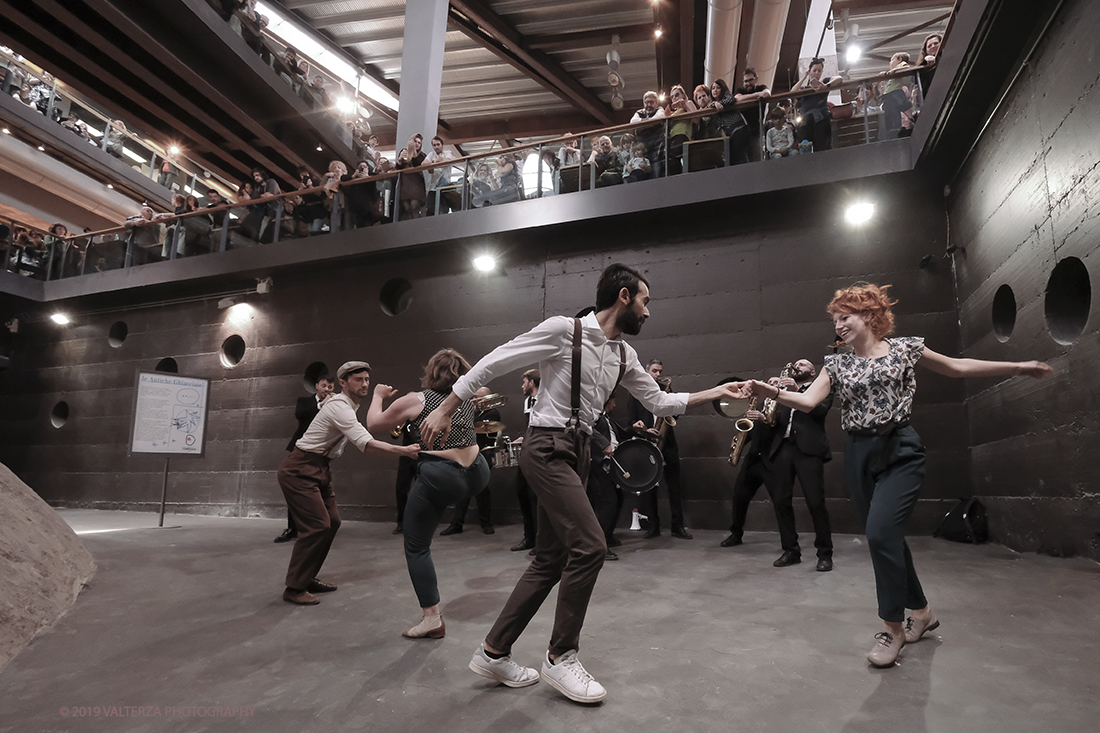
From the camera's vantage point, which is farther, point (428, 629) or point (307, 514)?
point (307, 514)

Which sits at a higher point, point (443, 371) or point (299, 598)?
point (443, 371)

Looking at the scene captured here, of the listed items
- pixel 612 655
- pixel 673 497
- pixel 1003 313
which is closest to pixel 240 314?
pixel 673 497

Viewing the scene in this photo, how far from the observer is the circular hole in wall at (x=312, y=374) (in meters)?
9.73

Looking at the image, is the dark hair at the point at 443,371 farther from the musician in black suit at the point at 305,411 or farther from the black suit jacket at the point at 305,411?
the black suit jacket at the point at 305,411

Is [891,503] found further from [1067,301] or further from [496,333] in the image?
[496,333]

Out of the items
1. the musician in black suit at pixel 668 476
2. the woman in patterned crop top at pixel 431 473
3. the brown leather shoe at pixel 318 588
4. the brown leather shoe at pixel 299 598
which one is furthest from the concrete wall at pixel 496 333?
the woman in patterned crop top at pixel 431 473

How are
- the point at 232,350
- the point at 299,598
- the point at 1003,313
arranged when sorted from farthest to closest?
the point at 232,350, the point at 1003,313, the point at 299,598

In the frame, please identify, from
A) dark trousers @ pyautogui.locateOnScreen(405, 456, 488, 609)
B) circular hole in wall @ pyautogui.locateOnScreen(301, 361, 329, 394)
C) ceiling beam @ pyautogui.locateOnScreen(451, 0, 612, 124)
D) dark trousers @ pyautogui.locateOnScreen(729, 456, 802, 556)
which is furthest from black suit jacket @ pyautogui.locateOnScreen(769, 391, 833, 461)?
ceiling beam @ pyautogui.locateOnScreen(451, 0, 612, 124)

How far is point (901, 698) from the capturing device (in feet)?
7.91

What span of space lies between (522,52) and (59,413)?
38.1 ft

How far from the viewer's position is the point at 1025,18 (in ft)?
14.8

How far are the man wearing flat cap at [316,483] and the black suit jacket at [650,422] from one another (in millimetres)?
3115

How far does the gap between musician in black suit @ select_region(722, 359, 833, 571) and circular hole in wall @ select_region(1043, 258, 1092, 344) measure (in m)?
1.69

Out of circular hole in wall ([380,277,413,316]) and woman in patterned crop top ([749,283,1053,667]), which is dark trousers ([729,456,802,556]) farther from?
circular hole in wall ([380,277,413,316])
